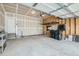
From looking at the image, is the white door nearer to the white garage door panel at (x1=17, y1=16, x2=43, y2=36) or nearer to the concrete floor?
the white garage door panel at (x1=17, y1=16, x2=43, y2=36)

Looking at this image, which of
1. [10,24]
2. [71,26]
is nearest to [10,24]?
[10,24]

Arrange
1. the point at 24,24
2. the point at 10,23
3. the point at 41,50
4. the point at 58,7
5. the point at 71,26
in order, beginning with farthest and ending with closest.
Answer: the point at 24,24, the point at 10,23, the point at 71,26, the point at 41,50, the point at 58,7

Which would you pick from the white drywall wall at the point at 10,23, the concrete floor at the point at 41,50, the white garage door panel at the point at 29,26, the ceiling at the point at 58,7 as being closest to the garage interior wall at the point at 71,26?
the concrete floor at the point at 41,50

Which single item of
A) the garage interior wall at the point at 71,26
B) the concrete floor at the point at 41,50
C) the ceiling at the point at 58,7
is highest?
the ceiling at the point at 58,7

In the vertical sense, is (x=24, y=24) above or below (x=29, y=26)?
above

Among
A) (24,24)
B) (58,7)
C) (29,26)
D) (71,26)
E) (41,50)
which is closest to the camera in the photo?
(58,7)

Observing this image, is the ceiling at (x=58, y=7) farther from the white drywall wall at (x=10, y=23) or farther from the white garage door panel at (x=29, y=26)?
the white garage door panel at (x=29, y=26)

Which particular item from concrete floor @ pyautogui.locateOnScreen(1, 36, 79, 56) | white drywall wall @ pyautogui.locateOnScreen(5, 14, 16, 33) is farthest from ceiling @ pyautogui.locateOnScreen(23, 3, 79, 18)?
white drywall wall @ pyautogui.locateOnScreen(5, 14, 16, 33)

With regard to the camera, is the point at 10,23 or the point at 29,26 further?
the point at 29,26

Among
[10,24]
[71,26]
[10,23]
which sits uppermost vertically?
[10,23]

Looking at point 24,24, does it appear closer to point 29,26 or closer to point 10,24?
point 29,26

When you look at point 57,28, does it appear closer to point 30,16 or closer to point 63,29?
point 63,29

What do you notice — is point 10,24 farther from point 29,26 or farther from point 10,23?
point 29,26

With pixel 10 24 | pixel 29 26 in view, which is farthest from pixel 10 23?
pixel 29 26
